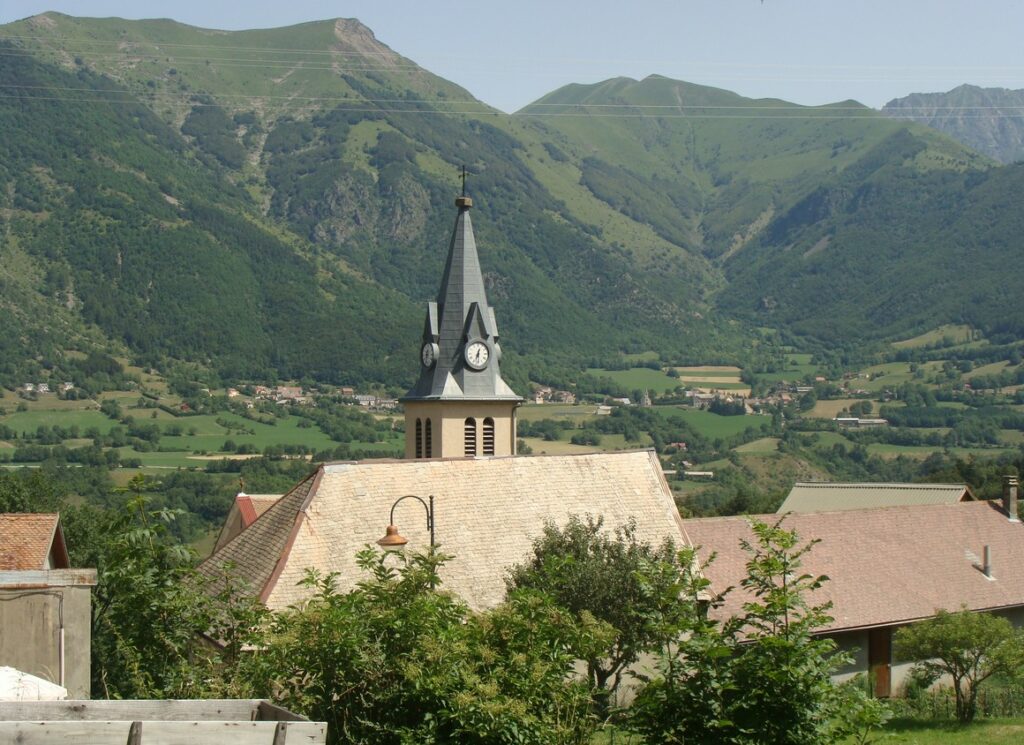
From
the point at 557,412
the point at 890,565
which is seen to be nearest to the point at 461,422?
the point at 890,565

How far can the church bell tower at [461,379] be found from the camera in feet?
133

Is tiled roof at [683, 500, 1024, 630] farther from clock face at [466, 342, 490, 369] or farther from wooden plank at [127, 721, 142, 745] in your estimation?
wooden plank at [127, 721, 142, 745]

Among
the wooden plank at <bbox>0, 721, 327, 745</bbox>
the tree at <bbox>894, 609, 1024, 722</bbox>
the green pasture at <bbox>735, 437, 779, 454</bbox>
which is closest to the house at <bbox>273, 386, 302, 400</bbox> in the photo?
the green pasture at <bbox>735, 437, 779, 454</bbox>

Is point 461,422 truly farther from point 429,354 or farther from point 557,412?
point 557,412

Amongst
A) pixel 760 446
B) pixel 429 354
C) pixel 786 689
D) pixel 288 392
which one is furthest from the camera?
pixel 288 392

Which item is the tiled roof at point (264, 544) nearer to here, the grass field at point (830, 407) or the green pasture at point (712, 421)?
the green pasture at point (712, 421)

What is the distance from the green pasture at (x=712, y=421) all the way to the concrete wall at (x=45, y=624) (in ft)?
471

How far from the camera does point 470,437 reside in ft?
133

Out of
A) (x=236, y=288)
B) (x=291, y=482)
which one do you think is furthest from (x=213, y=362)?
(x=291, y=482)

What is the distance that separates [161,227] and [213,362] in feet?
85.6

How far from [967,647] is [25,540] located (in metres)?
18.0

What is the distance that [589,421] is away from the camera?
Result: 161 meters

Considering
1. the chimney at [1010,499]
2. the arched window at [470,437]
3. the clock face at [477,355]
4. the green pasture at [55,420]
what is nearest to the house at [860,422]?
the green pasture at [55,420]

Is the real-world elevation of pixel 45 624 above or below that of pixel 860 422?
above
